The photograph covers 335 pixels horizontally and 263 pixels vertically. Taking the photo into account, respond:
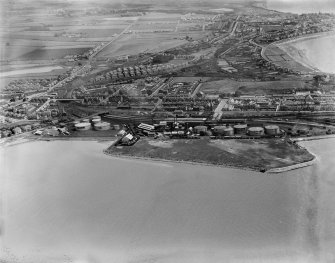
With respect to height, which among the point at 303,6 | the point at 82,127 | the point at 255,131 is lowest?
the point at 82,127

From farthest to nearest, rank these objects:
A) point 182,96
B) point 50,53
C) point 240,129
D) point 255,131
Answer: point 50,53
point 182,96
point 240,129
point 255,131

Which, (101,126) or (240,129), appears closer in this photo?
(240,129)

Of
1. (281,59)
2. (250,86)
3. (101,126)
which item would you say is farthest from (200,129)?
(281,59)

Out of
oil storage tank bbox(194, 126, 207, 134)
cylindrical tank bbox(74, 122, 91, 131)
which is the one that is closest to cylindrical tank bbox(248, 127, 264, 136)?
oil storage tank bbox(194, 126, 207, 134)

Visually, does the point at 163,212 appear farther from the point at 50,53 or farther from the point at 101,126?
the point at 50,53

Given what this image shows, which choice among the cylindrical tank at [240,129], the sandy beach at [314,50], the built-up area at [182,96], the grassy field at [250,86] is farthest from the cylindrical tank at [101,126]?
the sandy beach at [314,50]

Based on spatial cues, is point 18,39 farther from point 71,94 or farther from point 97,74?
point 71,94

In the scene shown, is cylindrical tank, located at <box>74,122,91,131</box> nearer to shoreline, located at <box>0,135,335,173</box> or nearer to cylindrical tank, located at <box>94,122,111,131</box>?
cylindrical tank, located at <box>94,122,111,131</box>
